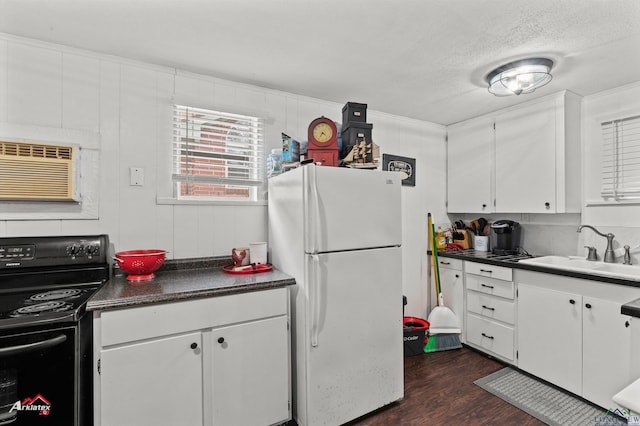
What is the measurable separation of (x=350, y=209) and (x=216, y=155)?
1.09 m

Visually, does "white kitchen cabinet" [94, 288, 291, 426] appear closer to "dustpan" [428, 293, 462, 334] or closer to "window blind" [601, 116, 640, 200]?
"dustpan" [428, 293, 462, 334]

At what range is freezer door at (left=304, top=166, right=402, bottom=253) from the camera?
182cm

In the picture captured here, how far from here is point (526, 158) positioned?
8.97ft

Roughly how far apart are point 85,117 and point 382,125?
237cm

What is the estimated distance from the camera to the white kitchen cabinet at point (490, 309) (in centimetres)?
259

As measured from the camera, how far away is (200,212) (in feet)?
7.29

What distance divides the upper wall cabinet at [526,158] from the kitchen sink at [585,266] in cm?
42

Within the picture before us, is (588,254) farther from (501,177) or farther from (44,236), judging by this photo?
(44,236)

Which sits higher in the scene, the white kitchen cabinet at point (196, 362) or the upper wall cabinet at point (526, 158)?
the upper wall cabinet at point (526, 158)

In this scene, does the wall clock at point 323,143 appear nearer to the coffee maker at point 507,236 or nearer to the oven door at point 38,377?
the oven door at point 38,377

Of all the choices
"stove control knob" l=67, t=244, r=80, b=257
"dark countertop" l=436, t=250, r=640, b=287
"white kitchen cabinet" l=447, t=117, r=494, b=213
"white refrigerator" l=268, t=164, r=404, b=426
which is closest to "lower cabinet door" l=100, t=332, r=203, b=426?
"white refrigerator" l=268, t=164, r=404, b=426

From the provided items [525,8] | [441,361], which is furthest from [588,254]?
[525,8]

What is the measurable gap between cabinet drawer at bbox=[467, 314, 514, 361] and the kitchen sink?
2.04ft

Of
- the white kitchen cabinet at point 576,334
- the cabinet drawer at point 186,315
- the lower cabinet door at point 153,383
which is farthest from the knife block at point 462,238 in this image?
the lower cabinet door at point 153,383
